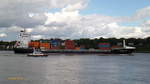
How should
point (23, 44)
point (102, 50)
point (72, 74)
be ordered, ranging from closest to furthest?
point (72, 74) → point (102, 50) → point (23, 44)

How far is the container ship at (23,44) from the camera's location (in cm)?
16896

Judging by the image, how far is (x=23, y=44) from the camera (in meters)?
178

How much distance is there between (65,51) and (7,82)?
131396 millimetres

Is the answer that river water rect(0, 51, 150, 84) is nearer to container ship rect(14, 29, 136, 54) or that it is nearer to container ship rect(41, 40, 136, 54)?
container ship rect(41, 40, 136, 54)

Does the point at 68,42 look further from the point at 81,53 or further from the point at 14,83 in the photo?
the point at 14,83

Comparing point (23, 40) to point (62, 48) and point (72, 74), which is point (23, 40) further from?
point (72, 74)

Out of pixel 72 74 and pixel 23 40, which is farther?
pixel 23 40

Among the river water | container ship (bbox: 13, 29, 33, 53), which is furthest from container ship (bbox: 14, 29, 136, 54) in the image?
the river water

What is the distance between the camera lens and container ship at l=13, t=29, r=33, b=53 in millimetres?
168962

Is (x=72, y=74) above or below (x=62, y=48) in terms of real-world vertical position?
below

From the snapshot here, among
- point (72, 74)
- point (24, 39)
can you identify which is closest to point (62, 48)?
point (24, 39)

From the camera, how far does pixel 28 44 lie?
7121 inches

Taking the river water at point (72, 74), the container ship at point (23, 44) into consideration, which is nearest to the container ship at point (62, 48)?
the container ship at point (23, 44)

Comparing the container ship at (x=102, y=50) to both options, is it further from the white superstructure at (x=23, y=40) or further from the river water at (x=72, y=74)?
the river water at (x=72, y=74)
